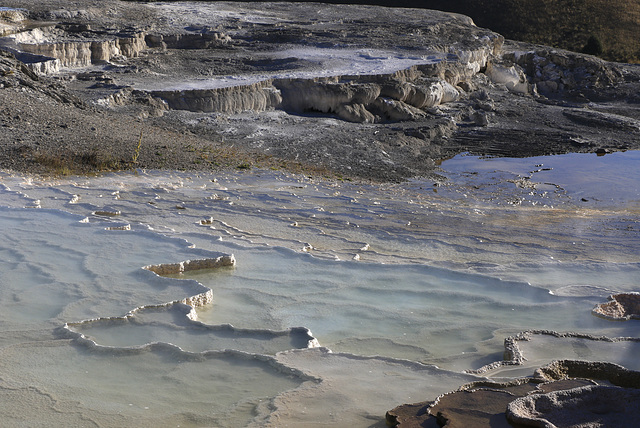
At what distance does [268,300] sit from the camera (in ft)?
15.1

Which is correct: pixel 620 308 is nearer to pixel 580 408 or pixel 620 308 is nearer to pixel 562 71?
pixel 580 408

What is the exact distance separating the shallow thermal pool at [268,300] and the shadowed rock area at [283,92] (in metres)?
2.45

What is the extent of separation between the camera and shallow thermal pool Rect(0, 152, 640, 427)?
3221mm

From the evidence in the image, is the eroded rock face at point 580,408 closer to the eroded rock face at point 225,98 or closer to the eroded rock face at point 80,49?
the eroded rock face at point 225,98

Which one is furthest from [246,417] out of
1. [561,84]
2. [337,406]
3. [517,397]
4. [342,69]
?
[561,84]

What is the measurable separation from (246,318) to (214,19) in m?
17.7

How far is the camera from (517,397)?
3062 mm

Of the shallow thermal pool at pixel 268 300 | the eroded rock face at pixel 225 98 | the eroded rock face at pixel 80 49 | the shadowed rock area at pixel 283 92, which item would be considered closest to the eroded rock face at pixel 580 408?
the shallow thermal pool at pixel 268 300

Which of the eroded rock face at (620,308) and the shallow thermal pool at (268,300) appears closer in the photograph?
the shallow thermal pool at (268,300)

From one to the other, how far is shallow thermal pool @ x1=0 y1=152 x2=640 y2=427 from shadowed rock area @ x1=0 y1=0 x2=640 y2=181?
8.04 ft

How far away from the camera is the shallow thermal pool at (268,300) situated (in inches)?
127

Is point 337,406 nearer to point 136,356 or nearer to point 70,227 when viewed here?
point 136,356

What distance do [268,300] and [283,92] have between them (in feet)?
33.6

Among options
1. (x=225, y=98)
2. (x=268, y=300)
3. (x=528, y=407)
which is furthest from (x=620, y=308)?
(x=225, y=98)
